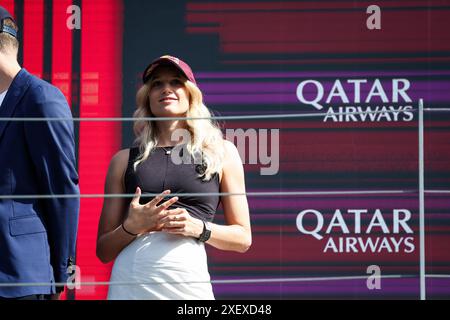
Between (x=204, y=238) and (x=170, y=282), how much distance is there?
12 cm

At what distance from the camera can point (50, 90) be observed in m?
1.78

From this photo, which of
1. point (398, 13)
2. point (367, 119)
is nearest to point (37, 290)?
point (367, 119)

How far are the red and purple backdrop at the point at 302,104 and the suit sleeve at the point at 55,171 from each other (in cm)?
105

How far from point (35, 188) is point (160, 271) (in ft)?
1.01

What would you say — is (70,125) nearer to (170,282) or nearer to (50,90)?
(50,90)

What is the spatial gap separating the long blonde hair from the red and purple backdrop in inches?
33.6

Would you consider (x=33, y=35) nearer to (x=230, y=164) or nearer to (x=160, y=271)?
(x=230, y=164)

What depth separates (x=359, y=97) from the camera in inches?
109

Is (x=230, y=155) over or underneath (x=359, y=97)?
underneath

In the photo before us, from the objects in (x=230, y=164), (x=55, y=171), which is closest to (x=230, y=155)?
(x=230, y=164)

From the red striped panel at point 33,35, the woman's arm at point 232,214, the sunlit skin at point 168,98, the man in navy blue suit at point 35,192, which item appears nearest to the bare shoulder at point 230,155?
the woman's arm at point 232,214

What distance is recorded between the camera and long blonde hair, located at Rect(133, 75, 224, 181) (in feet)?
6.02

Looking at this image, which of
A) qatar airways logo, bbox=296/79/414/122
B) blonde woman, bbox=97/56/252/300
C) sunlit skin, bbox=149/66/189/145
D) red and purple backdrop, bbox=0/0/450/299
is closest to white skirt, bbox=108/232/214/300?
blonde woman, bbox=97/56/252/300

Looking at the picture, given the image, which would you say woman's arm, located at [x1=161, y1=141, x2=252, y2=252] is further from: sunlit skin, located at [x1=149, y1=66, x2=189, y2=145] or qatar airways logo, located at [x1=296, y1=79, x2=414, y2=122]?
qatar airways logo, located at [x1=296, y1=79, x2=414, y2=122]
